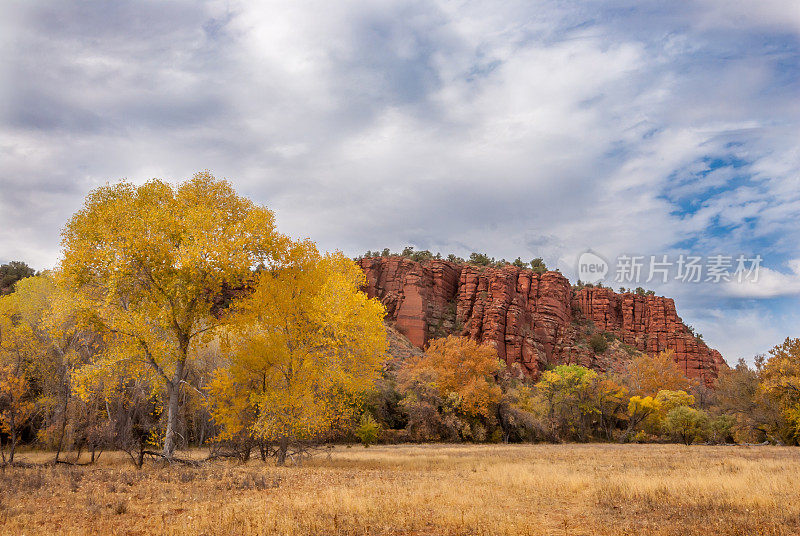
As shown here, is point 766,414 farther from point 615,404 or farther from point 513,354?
point 513,354

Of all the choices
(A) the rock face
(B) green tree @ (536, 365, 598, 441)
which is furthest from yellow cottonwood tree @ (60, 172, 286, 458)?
(A) the rock face

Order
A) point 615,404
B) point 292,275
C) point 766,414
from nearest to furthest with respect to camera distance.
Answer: point 292,275
point 766,414
point 615,404

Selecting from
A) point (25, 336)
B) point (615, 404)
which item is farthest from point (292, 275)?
point (615, 404)

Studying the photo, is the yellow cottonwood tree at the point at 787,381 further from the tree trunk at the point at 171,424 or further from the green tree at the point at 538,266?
the green tree at the point at 538,266

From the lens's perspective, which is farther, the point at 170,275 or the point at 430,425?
the point at 430,425

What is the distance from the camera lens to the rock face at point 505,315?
102 m

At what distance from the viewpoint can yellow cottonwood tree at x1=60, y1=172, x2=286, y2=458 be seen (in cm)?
2172

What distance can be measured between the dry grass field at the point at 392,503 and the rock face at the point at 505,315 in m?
80.6

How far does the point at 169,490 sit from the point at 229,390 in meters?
8.44

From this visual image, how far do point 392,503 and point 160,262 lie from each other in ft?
51.9

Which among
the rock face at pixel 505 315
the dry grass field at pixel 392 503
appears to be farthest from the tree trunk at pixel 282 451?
the rock face at pixel 505 315

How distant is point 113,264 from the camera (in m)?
21.9

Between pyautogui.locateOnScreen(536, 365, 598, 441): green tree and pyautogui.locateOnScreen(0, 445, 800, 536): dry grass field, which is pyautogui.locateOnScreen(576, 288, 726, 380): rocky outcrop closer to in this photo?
pyautogui.locateOnScreen(536, 365, 598, 441): green tree

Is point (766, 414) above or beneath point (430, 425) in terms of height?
above
